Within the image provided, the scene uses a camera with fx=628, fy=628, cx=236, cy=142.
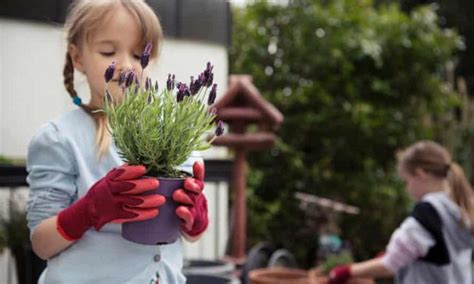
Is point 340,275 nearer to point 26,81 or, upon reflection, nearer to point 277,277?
point 277,277

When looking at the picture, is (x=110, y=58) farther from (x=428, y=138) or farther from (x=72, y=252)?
(x=428, y=138)

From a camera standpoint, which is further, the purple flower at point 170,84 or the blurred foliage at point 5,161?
the blurred foliage at point 5,161

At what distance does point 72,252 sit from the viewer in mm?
1021

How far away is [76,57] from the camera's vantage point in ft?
3.67

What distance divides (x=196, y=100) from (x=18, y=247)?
1.45 m

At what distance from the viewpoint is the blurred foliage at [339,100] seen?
506 cm

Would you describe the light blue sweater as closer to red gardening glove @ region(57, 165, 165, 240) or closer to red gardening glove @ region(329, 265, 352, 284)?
red gardening glove @ region(57, 165, 165, 240)

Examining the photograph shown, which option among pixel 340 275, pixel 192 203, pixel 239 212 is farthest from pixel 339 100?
pixel 192 203

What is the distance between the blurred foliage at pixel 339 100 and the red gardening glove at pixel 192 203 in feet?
12.8

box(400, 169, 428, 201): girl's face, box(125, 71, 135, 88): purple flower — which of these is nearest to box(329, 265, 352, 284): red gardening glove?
box(400, 169, 428, 201): girl's face

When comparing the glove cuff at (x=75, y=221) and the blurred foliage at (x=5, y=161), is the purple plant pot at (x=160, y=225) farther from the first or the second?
the blurred foliage at (x=5, y=161)

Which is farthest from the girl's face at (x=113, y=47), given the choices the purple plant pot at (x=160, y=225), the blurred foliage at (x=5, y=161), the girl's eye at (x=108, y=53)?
the blurred foliage at (x=5, y=161)

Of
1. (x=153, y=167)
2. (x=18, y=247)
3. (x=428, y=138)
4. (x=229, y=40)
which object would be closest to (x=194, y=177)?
(x=153, y=167)

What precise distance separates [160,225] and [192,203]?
0.06m
